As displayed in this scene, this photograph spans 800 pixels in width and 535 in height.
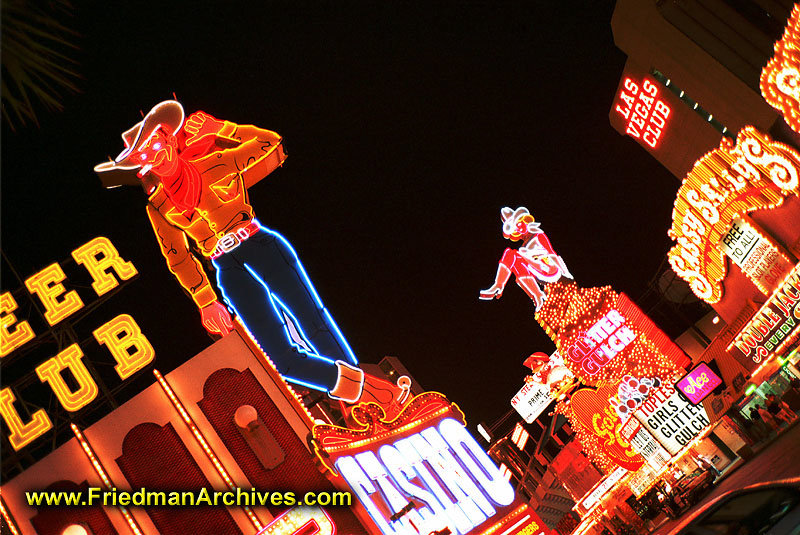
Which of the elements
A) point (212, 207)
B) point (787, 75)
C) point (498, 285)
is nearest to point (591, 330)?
point (498, 285)

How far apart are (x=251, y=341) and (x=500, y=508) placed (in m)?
6.94

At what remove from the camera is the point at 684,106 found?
77.7ft

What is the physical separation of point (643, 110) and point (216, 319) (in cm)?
1719

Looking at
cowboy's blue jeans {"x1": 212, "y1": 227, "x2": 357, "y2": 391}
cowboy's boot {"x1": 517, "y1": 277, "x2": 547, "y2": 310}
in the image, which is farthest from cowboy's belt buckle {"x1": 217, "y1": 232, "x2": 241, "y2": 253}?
cowboy's boot {"x1": 517, "y1": 277, "x2": 547, "y2": 310}

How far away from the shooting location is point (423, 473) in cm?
1387

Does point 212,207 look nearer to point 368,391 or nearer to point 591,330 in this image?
point 368,391

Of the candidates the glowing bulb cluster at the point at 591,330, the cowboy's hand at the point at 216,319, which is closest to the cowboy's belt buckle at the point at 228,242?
the cowboy's hand at the point at 216,319

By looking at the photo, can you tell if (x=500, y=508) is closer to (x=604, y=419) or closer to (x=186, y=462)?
(x=186, y=462)

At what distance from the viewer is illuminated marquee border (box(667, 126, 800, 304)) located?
1912cm

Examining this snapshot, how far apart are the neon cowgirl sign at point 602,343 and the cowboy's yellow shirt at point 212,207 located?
472 inches

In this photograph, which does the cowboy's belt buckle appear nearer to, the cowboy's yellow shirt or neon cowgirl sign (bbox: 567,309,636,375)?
the cowboy's yellow shirt

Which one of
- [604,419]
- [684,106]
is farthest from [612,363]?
[684,106]

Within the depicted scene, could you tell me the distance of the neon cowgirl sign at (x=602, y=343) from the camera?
23.2 m

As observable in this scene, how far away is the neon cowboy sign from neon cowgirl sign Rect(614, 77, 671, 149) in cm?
1534
